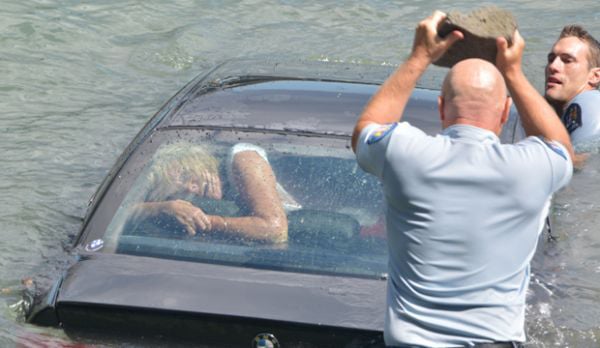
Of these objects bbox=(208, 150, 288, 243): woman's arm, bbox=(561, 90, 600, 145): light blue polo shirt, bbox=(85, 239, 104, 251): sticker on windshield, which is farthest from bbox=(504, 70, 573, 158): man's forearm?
bbox=(561, 90, 600, 145): light blue polo shirt

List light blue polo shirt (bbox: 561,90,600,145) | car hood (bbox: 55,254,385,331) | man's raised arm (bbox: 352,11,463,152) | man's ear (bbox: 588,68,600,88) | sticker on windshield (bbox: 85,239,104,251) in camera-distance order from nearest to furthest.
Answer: man's raised arm (bbox: 352,11,463,152) < car hood (bbox: 55,254,385,331) < sticker on windshield (bbox: 85,239,104,251) < light blue polo shirt (bbox: 561,90,600,145) < man's ear (bbox: 588,68,600,88)

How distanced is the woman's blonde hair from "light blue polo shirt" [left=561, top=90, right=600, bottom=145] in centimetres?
294

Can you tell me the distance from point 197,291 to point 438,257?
1055mm

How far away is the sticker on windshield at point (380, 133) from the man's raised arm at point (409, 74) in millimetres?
120

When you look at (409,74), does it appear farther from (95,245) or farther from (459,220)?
(95,245)

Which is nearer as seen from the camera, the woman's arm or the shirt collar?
the shirt collar

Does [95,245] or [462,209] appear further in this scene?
[95,245]

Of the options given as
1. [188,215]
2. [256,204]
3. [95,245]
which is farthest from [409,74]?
[95,245]

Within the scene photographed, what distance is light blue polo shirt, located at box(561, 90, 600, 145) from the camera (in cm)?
707

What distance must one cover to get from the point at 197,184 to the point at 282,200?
16.3 inches

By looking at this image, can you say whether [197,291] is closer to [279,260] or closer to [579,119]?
[279,260]

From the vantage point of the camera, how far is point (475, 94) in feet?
11.5

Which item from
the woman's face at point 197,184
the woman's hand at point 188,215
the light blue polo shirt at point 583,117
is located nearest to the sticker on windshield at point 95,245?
the woman's hand at point 188,215

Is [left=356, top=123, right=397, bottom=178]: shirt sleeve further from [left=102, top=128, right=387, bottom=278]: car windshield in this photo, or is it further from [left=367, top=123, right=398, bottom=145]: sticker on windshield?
[left=102, top=128, right=387, bottom=278]: car windshield
